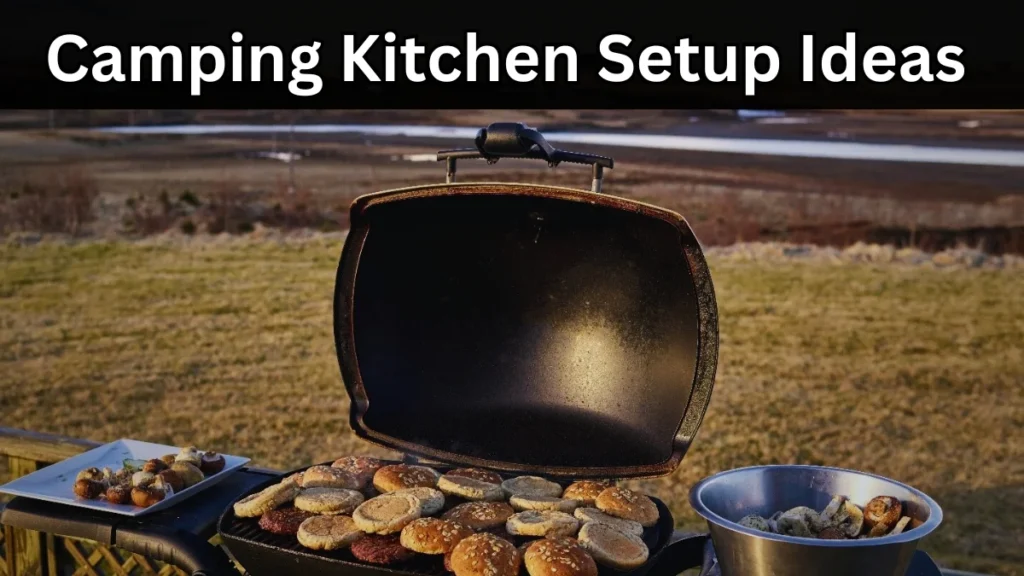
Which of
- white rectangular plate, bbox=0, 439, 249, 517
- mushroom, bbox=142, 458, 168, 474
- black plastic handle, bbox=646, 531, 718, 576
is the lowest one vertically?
black plastic handle, bbox=646, 531, 718, 576

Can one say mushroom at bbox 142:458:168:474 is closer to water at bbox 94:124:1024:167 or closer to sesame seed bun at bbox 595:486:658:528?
sesame seed bun at bbox 595:486:658:528

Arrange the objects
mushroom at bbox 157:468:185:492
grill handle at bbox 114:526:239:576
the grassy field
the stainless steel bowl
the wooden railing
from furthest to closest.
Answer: the grassy field → the wooden railing → mushroom at bbox 157:468:185:492 → grill handle at bbox 114:526:239:576 → the stainless steel bowl

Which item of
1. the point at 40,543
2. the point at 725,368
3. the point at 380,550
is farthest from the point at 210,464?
the point at 725,368

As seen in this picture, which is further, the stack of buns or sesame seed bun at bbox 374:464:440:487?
sesame seed bun at bbox 374:464:440:487

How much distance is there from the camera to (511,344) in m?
3.17

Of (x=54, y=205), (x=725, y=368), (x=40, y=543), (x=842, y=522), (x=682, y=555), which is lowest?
(x=725, y=368)

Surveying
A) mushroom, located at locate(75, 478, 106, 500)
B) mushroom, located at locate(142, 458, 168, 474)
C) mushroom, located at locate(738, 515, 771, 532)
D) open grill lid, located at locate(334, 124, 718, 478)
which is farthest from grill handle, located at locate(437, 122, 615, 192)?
mushroom, located at locate(75, 478, 106, 500)

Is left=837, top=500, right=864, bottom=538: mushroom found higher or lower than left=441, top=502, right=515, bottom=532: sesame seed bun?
higher

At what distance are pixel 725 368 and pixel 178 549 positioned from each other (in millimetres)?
9092

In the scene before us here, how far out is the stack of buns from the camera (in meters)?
2.35

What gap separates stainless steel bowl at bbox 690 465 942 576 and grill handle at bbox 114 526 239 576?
1347 mm

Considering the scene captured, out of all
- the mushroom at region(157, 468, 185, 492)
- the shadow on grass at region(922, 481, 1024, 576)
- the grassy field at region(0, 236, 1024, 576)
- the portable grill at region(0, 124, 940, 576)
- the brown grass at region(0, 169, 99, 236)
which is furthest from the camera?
the brown grass at region(0, 169, 99, 236)

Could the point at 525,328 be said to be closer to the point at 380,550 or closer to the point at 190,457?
the point at 380,550

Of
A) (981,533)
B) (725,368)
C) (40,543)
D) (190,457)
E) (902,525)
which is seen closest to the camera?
(902,525)
